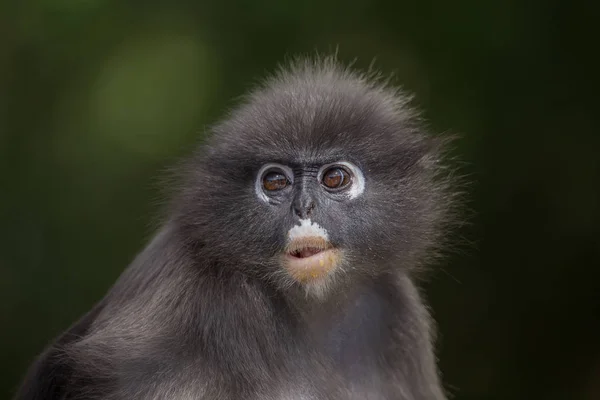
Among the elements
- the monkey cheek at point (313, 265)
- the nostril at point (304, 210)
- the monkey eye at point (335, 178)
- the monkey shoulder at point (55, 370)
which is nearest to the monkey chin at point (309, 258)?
the monkey cheek at point (313, 265)

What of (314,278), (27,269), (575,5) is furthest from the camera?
(27,269)

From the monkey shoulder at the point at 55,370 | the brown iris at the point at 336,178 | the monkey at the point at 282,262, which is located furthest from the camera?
the monkey shoulder at the point at 55,370

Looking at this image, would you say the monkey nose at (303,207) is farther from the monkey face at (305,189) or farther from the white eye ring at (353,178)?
the white eye ring at (353,178)

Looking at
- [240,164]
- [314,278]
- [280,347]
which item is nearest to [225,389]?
[280,347]

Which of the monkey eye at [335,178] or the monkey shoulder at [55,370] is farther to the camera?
the monkey shoulder at [55,370]

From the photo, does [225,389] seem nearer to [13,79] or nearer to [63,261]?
[63,261]

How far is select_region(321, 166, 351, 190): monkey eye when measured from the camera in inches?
188

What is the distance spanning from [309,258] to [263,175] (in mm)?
537

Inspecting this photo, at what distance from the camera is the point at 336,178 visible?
4.79 metres

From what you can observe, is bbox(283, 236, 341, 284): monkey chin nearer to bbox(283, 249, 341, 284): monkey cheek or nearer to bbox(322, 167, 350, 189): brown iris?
bbox(283, 249, 341, 284): monkey cheek

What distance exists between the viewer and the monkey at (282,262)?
4461 mm

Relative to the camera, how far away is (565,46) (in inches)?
308

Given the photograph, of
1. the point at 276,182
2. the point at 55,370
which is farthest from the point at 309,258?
the point at 55,370

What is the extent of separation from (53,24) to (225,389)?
4.83 meters
